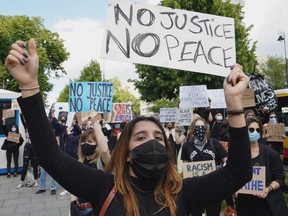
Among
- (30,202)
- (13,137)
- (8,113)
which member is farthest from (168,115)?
(8,113)

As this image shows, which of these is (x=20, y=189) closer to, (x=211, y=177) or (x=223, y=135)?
(x=223, y=135)

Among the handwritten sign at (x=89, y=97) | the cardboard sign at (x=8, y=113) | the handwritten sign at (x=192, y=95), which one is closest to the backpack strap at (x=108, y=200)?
the handwritten sign at (x=89, y=97)

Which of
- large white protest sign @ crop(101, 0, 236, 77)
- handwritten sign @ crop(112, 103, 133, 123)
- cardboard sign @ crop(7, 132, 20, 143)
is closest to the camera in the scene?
large white protest sign @ crop(101, 0, 236, 77)

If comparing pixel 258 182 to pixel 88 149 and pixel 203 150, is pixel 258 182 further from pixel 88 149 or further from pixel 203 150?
pixel 88 149

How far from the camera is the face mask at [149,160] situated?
1.78m

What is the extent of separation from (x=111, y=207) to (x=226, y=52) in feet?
8.15

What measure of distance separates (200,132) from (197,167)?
543 millimetres

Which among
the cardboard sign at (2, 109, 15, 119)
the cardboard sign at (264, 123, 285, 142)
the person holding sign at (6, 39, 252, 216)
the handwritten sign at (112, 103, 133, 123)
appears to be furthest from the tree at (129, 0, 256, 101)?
the person holding sign at (6, 39, 252, 216)

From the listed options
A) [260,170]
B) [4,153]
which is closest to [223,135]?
[260,170]

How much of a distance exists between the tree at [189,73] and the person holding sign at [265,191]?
58.8ft

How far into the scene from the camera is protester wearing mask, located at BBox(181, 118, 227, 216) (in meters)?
4.92

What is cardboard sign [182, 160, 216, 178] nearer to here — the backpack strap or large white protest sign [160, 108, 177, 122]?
the backpack strap

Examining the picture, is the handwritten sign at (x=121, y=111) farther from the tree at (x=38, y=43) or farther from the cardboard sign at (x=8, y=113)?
the tree at (x=38, y=43)

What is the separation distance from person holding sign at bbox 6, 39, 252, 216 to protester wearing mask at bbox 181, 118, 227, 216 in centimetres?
309
